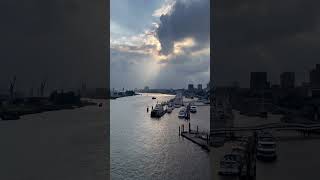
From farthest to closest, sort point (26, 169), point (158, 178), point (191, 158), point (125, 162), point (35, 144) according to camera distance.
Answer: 1. point (35, 144)
2. point (191, 158)
3. point (125, 162)
4. point (26, 169)
5. point (158, 178)

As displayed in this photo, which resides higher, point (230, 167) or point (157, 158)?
point (230, 167)

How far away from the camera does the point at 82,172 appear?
6.14 meters

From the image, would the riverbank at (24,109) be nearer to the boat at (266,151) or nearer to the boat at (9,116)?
the boat at (9,116)

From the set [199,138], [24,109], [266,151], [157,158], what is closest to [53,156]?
[157,158]

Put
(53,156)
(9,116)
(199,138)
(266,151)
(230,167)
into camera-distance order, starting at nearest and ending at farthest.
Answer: (230,167) < (266,151) < (53,156) < (199,138) < (9,116)

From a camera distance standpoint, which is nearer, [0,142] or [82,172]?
[82,172]

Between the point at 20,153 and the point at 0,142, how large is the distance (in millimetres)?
2193

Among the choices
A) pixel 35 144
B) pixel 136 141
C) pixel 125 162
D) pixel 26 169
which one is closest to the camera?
pixel 26 169

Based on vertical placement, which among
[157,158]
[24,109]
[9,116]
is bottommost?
A: [157,158]

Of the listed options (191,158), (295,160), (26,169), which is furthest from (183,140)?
(26,169)

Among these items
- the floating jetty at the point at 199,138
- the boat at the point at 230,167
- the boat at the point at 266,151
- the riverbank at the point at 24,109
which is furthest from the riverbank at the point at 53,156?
the riverbank at the point at 24,109

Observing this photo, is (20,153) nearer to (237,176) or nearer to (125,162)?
(125,162)

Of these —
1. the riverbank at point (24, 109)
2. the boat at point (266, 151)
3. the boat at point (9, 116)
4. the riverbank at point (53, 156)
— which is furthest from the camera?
the riverbank at point (24, 109)

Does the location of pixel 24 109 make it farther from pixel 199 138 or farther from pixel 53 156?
pixel 199 138
